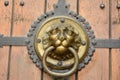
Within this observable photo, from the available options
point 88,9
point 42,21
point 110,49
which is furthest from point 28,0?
point 110,49

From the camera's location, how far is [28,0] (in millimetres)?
1378

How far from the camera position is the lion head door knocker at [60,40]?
1261 mm

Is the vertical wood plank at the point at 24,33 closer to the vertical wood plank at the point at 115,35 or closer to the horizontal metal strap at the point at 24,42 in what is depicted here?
the horizontal metal strap at the point at 24,42

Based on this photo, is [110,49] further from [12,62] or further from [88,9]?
[12,62]

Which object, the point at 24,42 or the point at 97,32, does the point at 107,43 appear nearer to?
the point at 97,32

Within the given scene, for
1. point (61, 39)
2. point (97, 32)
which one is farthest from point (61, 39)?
point (97, 32)

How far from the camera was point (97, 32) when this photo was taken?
1329 millimetres

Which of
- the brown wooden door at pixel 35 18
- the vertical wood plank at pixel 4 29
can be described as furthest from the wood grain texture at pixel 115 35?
the vertical wood plank at pixel 4 29

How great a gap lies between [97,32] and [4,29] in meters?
0.30

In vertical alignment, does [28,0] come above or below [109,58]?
above

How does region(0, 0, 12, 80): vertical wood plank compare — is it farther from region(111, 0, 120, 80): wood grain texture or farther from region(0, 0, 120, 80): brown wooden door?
region(111, 0, 120, 80): wood grain texture

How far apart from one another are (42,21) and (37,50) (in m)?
0.10

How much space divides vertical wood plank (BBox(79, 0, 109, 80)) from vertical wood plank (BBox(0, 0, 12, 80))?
0.78ft

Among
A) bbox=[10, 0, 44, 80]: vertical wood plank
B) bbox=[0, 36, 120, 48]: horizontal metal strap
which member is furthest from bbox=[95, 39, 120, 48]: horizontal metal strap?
bbox=[10, 0, 44, 80]: vertical wood plank
